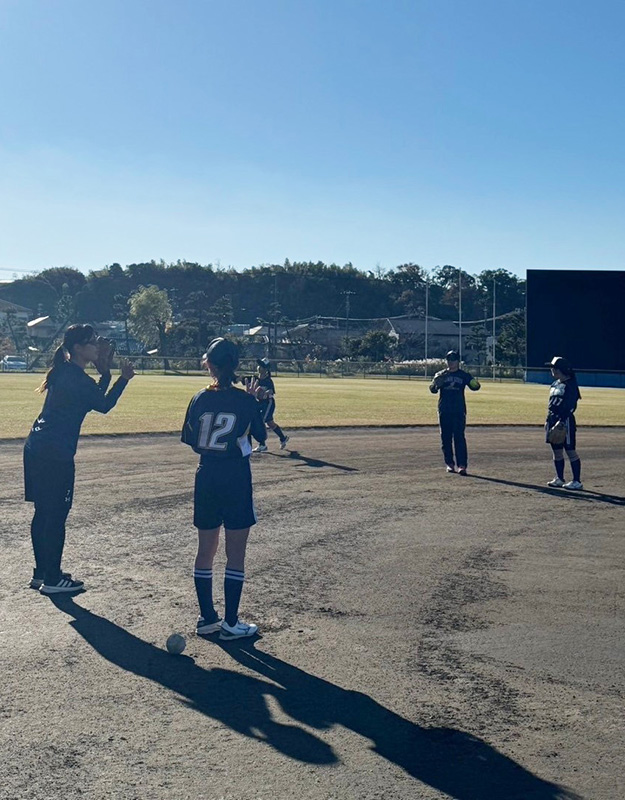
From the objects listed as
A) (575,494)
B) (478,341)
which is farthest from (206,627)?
(478,341)

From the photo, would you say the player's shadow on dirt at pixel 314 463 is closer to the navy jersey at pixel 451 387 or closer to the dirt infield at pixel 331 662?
the navy jersey at pixel 451 387

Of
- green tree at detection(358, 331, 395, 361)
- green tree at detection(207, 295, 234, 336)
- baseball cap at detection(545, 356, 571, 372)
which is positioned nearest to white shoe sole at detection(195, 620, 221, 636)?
baseball cap at detection(545, 356, 571, 372)

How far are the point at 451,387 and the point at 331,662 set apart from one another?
10615 millimetres

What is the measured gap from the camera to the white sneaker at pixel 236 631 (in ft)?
21.7

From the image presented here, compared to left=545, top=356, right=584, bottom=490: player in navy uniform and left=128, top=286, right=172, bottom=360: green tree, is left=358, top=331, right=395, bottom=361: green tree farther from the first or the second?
left=545, top=356, right=584, bottom=490: player in navy uniform

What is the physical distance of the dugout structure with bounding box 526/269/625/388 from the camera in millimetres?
11344

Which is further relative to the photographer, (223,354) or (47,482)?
(47,482)

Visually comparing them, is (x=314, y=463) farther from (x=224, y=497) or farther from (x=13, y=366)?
(x=13, y=366)

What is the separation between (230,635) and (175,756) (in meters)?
2.09

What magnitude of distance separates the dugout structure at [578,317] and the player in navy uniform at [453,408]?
388 cm

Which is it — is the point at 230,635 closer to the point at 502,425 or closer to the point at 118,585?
the point at 118,585

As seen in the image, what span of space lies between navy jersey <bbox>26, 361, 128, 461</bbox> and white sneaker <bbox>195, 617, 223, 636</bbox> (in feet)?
6.86

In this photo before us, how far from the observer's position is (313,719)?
201 inches

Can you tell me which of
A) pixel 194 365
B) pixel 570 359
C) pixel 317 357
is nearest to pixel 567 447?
pixel 570 359
